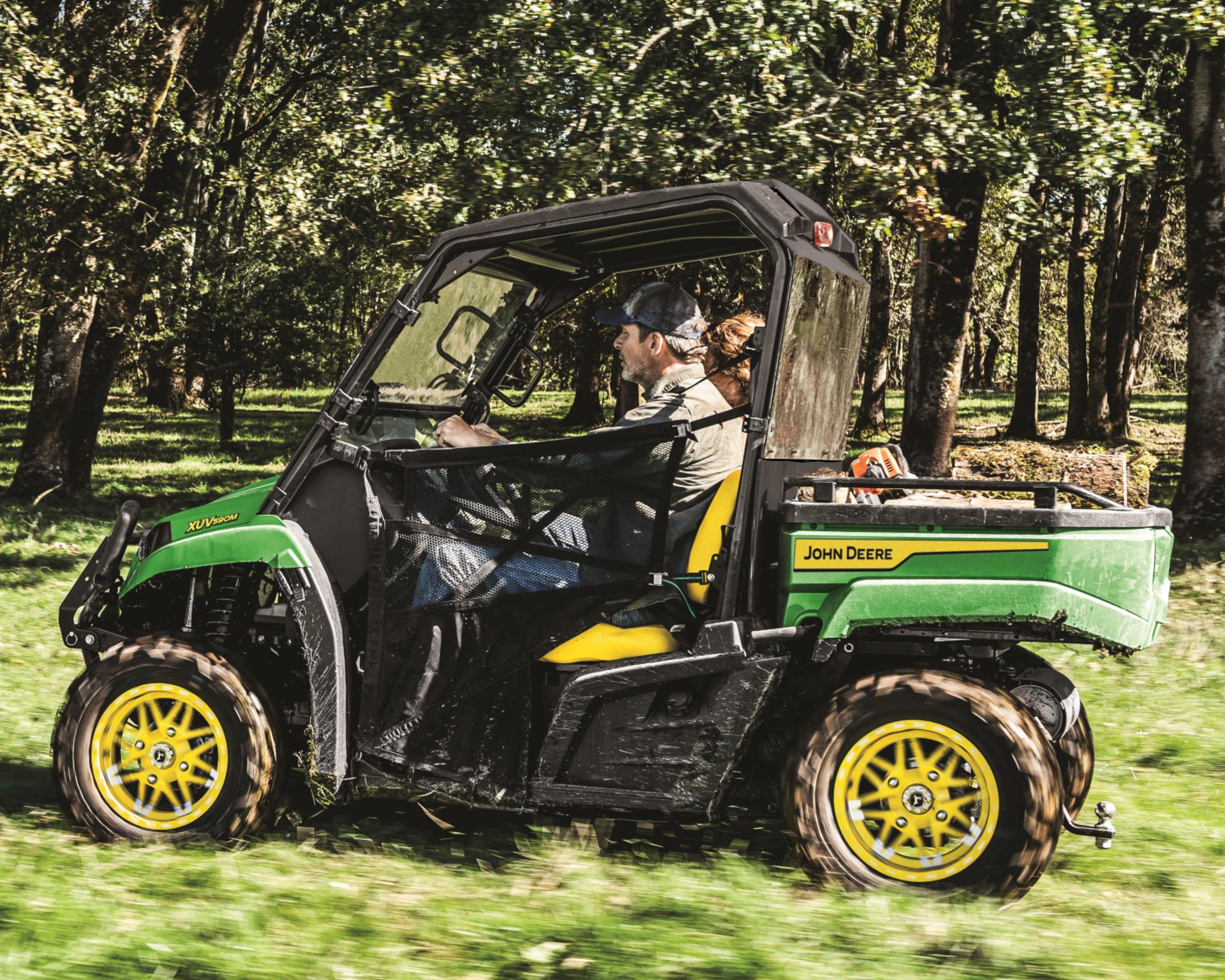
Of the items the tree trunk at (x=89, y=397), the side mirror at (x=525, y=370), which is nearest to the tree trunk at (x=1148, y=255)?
the tree trunk at (x=89, y=397)

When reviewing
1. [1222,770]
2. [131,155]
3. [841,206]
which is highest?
[131,155]

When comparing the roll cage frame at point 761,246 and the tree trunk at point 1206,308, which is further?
the tree trunk at point 1206,308

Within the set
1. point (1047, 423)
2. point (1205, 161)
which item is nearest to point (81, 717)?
point (1205, 161)

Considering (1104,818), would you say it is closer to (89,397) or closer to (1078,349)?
(89,397)

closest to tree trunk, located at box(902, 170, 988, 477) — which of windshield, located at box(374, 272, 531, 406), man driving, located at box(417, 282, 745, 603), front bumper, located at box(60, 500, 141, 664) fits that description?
windshield, located at box(374, 272, 531, 406)

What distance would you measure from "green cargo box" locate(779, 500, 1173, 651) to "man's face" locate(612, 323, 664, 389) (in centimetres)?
92

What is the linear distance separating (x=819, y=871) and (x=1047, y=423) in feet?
81.9

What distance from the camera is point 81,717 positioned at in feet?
14.5

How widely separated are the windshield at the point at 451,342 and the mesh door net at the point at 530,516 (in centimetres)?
50

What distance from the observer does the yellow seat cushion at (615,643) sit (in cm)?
421

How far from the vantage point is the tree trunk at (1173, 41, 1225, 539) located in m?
11.6

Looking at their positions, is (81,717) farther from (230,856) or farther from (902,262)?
(902,262)

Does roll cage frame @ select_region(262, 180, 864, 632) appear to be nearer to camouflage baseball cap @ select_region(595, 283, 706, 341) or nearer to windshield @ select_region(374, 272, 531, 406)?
windshield @ select_region(374, 272, 531, 406)

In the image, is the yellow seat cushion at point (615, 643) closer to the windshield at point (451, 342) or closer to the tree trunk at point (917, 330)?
the windshield at point (451, 342)
